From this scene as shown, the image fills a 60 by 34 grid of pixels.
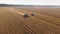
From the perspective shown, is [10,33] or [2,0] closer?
[10,33]

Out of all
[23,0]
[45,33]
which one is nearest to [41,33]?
[45,33]

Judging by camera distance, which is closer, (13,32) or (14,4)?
(13,32)

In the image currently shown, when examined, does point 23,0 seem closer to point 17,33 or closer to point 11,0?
point 11,0

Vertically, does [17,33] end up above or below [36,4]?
above

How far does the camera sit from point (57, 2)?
1063 millimetres

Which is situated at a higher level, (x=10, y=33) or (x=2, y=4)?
(x=10, y=33)

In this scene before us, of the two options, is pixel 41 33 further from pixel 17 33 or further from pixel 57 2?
pixel 57 2

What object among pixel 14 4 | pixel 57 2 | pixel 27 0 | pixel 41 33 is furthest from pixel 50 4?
pixel 41 33

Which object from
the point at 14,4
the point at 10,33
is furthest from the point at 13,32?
the point at 14,4

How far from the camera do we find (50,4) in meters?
1.06

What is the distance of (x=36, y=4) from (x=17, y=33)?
861 millimetres

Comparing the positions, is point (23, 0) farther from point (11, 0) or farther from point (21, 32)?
point (21, 32)

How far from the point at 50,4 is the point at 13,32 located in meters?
0.87

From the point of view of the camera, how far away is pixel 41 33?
0.74 ft
